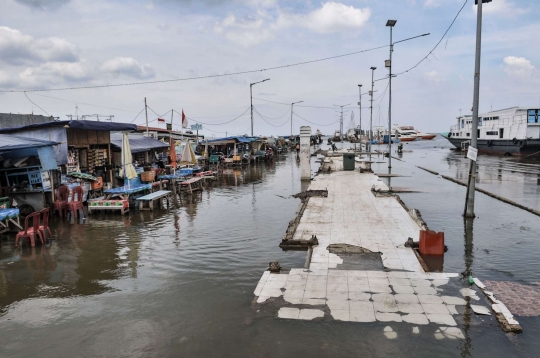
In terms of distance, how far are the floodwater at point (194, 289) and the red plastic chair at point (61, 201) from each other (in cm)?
110

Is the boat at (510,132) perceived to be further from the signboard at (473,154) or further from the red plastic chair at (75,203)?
the red plastic chair at (75,203)

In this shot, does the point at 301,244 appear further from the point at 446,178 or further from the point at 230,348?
the point at 446,178

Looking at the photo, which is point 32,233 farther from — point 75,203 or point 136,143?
point 136,143

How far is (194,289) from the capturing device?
7062mm

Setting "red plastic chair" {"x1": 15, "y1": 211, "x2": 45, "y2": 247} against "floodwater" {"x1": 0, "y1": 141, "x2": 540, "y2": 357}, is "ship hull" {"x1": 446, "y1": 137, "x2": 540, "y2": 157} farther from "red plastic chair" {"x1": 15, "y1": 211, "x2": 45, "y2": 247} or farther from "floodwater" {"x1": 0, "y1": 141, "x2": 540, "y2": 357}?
"red plastic chair" {"x1": 15, "y1": 211, "x2": 45, "y2": 247}

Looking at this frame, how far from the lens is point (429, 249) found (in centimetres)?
848

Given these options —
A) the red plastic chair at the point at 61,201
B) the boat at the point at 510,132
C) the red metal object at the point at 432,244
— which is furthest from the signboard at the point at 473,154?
the boat at the point at 510,132

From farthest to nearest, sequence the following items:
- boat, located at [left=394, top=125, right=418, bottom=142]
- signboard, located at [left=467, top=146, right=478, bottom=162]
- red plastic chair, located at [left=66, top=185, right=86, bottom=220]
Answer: boat, located at [left=394, top=125, right=418, bottom=142]
red plastic chair, located at [left=66, top=185, right=86, bottom=220]
signboard, located at [left=467, top=146, right=478, bottom=162]

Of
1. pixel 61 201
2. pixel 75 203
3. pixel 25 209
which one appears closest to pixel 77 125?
pixel 61 201

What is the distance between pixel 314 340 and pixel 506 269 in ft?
16.4

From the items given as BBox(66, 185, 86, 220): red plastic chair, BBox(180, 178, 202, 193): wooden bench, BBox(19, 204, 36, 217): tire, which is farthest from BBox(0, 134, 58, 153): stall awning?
BBox(180, 178, 202, 193): wooden bench

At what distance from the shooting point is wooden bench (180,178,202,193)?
19236mm

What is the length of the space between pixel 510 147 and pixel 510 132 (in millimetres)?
2222

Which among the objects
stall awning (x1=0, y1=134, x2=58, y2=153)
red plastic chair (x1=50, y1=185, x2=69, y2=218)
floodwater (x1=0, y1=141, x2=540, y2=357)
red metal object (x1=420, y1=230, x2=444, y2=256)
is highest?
stall awning (x1=0, y1=134, x2=58, y2=153)
